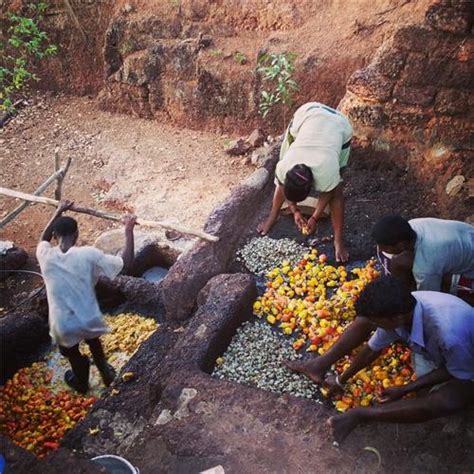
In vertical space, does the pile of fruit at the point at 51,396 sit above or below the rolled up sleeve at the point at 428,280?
below

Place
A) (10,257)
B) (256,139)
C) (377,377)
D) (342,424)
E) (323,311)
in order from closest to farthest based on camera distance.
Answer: (342,424) < (377,377) < (323,311) < (10,257) < (256,139)

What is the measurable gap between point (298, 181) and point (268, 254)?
3.33 feet

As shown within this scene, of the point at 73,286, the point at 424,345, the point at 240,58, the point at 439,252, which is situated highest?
the point at 240,58

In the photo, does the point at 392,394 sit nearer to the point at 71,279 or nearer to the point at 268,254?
the point at 268,254

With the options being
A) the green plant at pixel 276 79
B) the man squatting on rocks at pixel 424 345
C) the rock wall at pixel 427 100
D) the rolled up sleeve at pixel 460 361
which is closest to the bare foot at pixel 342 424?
the man squatting on rocks at pixel 424 345

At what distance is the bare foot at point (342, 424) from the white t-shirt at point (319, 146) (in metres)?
2.28

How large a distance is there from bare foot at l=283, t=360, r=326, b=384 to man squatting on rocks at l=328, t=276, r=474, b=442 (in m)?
0.54

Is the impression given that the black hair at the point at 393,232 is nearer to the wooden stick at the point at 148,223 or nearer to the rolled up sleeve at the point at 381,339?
the rolled up sleeve at the point at 381,339

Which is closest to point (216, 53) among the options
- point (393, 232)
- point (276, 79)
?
point (276, 79)

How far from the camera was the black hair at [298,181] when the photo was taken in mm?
4684

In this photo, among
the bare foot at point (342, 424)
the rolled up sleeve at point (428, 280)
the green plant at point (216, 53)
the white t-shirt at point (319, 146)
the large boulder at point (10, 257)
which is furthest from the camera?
the green plant at point (216, 53)

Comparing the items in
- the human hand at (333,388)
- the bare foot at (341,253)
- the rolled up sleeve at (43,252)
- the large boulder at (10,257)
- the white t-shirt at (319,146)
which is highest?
the white t-shirt at (319,146)

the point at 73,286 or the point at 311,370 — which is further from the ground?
the point at 73,286

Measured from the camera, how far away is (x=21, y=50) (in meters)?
10.3
